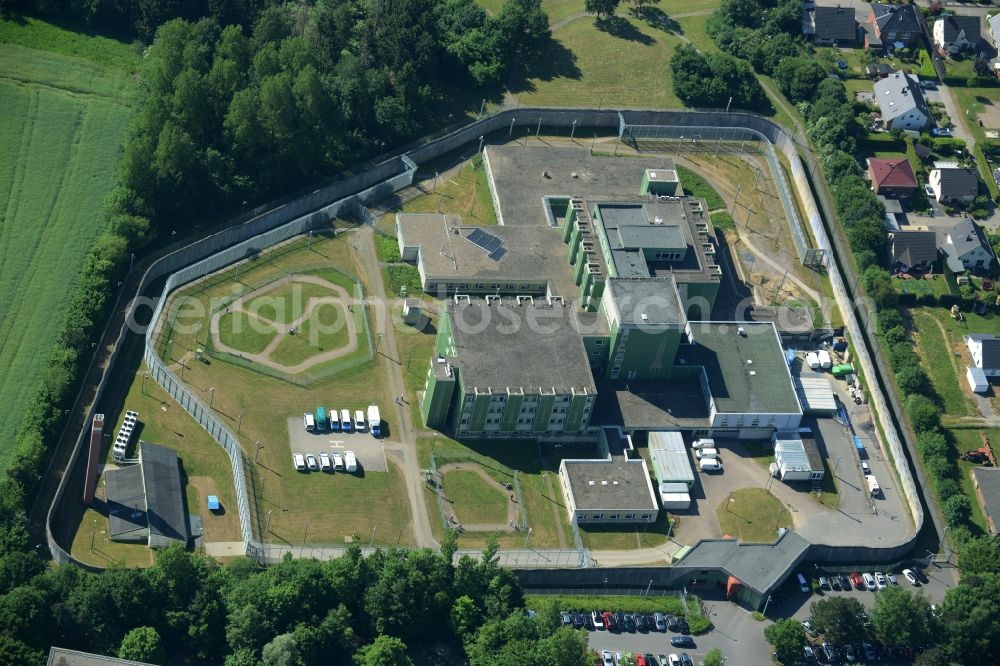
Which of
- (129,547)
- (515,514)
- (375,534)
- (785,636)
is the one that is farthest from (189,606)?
(785,636)

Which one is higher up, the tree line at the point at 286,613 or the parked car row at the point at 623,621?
the tree line at the point at 286,613

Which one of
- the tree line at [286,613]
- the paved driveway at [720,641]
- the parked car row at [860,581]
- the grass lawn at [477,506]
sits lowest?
the parked car row at [860,581]

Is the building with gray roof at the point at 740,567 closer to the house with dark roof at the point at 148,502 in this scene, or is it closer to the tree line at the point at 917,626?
the tree line at the point at 917,626

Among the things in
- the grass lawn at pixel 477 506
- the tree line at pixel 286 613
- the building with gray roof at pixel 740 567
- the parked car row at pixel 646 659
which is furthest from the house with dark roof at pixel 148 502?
the building with gray roof at pixel 740 567

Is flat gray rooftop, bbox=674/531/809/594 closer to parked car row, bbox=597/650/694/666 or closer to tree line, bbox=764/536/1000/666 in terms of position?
tree line, bbox=764/536/1000/666

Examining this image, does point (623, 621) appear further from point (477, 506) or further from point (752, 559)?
point (477, 506)

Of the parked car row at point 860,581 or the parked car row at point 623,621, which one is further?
the parked car row at point 860,581

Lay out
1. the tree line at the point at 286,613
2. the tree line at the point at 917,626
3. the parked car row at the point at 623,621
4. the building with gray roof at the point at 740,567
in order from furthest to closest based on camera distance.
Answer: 1. the building with gray roof at the point at 740,567
2. the tree line at the point at 917,626
3. the parked car row at the point at 623,621
4. the tree line at the point at 286,613
